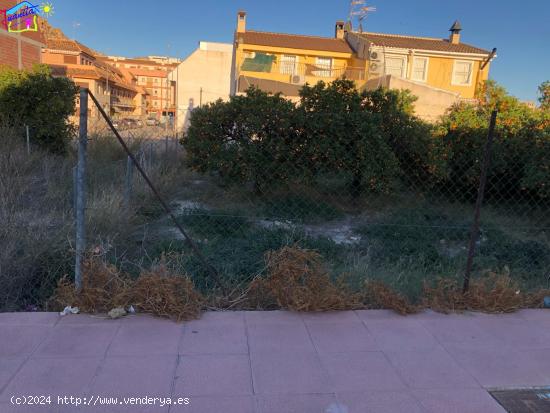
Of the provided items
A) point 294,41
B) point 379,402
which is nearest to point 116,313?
point 379,402

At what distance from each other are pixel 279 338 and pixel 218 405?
35.4 inches

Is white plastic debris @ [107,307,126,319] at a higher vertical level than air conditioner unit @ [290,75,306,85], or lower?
lower

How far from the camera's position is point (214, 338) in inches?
129

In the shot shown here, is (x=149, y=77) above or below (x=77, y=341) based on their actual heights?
above

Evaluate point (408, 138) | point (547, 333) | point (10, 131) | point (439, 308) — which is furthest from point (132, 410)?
point (10, 131)

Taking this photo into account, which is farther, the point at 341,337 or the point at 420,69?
the point at 420,69

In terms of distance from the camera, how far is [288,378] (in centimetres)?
279

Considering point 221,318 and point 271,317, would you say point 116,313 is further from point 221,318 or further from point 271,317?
point 271,317

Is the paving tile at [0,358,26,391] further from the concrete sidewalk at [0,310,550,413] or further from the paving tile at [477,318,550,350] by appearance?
the paving tile at [477,318,550,350]

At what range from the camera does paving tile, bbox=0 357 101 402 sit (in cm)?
254

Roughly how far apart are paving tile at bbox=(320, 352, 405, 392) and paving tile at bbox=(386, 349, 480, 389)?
0.07 meters

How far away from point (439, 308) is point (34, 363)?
321cm

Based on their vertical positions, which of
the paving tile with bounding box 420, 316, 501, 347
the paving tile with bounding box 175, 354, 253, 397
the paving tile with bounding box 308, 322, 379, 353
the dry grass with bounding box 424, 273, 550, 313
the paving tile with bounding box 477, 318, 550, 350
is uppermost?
the dry grass with bounding box 424, 273, 550, 313

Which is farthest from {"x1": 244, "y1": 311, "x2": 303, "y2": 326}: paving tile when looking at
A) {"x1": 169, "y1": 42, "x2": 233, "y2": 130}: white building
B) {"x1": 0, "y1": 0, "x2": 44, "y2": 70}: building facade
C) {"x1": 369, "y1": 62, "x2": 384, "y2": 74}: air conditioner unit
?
{"x1": 169, "y1": 42, "x2": 233, "y2": 130}: white building
